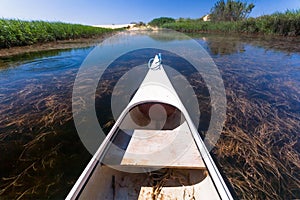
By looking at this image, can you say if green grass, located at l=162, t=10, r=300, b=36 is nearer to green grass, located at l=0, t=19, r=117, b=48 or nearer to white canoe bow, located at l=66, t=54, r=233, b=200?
white canoe bow, located at l=66, t=54, r=233, b=200

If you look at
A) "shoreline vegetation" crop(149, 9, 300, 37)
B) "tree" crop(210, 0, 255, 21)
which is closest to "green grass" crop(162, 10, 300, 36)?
"shoreline vegetation" crop(149, 9, 300, 37)

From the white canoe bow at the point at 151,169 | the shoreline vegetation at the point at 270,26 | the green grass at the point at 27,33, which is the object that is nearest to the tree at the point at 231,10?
the shoreline vegetation at the point at 270,26

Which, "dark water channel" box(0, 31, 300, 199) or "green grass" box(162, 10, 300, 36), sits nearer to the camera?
"dark water channel" box(0, 31, 300, 199)

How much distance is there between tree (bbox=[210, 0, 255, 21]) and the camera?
31406mm

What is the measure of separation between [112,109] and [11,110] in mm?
2111

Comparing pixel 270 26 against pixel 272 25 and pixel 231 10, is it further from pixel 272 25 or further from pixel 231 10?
pixel 231 10

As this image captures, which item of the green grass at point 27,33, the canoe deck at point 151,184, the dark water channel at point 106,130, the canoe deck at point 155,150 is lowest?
the dark water channel at point 106,130

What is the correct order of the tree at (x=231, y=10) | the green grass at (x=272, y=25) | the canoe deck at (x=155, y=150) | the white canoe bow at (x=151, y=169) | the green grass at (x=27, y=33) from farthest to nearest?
the tree at (x=231, y=10) → the green grass at (x=272, y=25) → the green grass at (x=27, y=33) → the canoe deck at (x=155, y=150) → the white canoe bow at (x=151, y=169)

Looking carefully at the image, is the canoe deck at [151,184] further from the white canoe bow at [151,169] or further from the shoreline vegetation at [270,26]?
the shoreline vegetation at [270,26]

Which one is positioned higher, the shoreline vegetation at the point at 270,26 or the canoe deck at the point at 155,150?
the shoreline vegetation at the point at 270,26

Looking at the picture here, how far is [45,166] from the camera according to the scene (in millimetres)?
2254

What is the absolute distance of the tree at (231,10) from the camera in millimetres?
31406

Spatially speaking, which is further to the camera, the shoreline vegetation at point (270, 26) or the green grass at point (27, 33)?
the shoreline vegetation at point (270, 26)

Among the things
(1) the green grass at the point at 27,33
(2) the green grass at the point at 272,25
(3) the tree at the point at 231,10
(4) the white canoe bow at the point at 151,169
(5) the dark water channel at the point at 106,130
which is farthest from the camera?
(3) the tree at the point at 231,10
